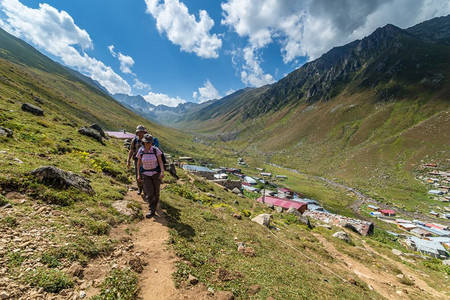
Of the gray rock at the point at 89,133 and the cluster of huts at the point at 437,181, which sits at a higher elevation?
the cluster of huts at the point at 437,181

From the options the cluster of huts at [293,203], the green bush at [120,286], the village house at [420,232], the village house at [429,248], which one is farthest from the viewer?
the village house at [420,232]

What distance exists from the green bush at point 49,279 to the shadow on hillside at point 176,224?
4.30 m

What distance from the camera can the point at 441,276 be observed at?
17.0 metres

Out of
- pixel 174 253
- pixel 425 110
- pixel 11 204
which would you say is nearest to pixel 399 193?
pixel 425 110

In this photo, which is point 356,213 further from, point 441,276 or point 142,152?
point 142,152

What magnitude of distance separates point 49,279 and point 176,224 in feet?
17.1

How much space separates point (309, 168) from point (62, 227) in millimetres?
120300

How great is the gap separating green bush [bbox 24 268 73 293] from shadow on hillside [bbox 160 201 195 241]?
4301 mm

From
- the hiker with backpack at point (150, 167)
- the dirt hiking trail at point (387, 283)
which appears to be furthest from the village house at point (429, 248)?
the hiker with backpack at point (150, 167)

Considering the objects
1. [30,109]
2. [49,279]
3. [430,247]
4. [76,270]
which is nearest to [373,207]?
[430,247]

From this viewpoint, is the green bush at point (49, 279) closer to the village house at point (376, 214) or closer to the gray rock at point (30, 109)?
the gray rock at point (30, 109)

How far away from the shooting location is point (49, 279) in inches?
168

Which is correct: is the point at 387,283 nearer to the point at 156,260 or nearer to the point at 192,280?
the point at 192,280

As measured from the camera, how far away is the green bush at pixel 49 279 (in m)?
4.11
